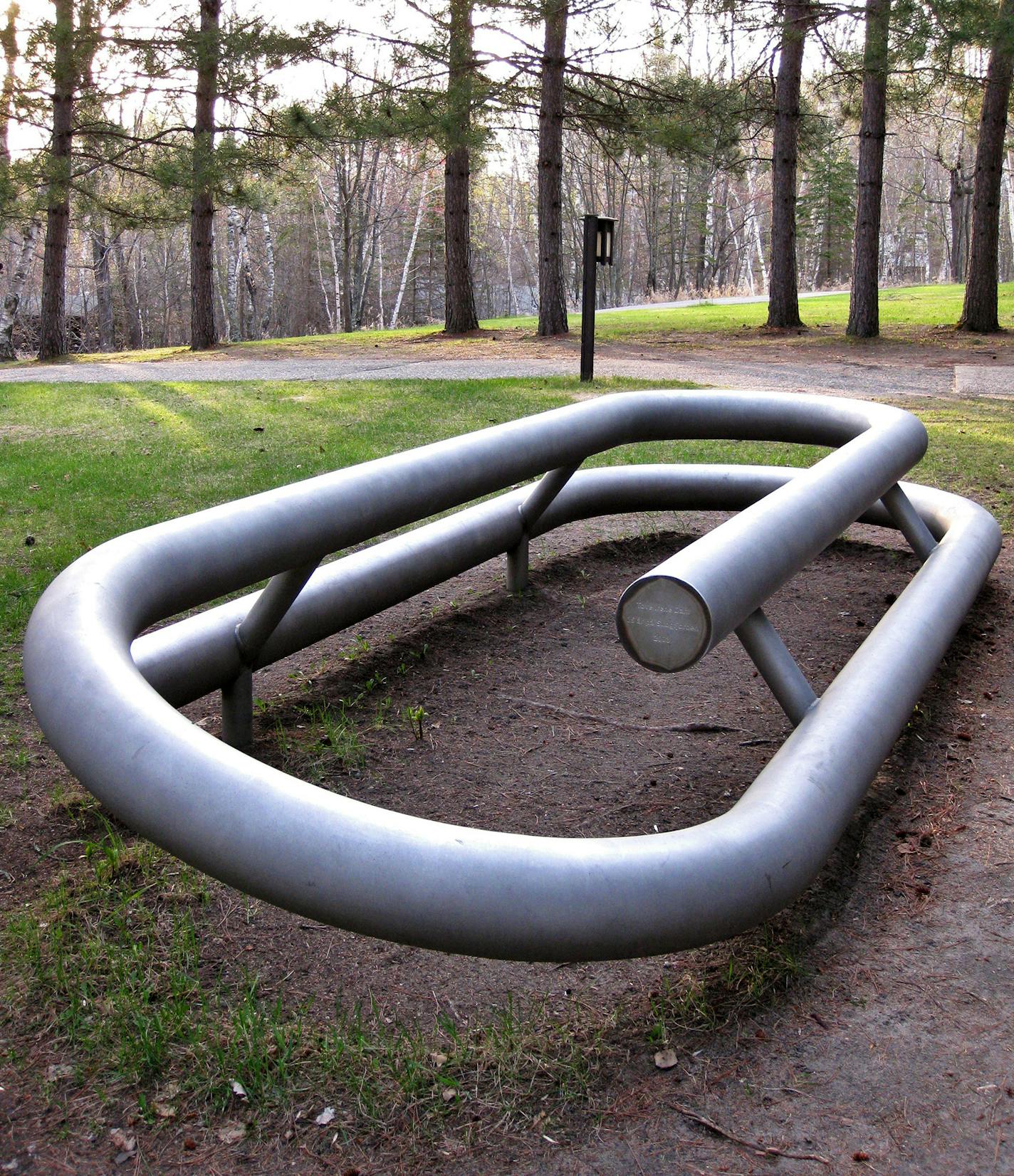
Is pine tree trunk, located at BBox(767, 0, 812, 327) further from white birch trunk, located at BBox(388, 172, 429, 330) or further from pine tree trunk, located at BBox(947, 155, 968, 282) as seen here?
white birch trunk, located at BBox(388, 172, 429, 330)

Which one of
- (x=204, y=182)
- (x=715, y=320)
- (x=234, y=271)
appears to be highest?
(x=234, y=271)

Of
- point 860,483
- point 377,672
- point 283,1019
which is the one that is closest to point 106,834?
point 283,1019

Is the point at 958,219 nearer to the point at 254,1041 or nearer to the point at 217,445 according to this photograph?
the point at 217,445

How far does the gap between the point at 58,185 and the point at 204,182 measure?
250 centimetres

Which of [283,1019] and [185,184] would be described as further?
[185,184]

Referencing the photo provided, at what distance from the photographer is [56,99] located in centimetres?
1775

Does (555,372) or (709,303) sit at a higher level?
(709,303)

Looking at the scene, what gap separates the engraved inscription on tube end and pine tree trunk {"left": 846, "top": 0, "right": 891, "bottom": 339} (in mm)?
14405

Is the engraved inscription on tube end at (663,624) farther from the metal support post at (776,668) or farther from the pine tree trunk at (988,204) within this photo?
the pine tree trunk at (988,204)

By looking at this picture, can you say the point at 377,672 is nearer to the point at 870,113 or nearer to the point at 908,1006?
the point at 908,1006

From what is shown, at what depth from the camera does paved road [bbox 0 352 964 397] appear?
11008mm

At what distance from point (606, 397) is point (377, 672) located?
48.0 inches

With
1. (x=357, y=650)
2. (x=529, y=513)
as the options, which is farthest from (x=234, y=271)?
(x=357, y=650)

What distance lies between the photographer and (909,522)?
4156 mm
